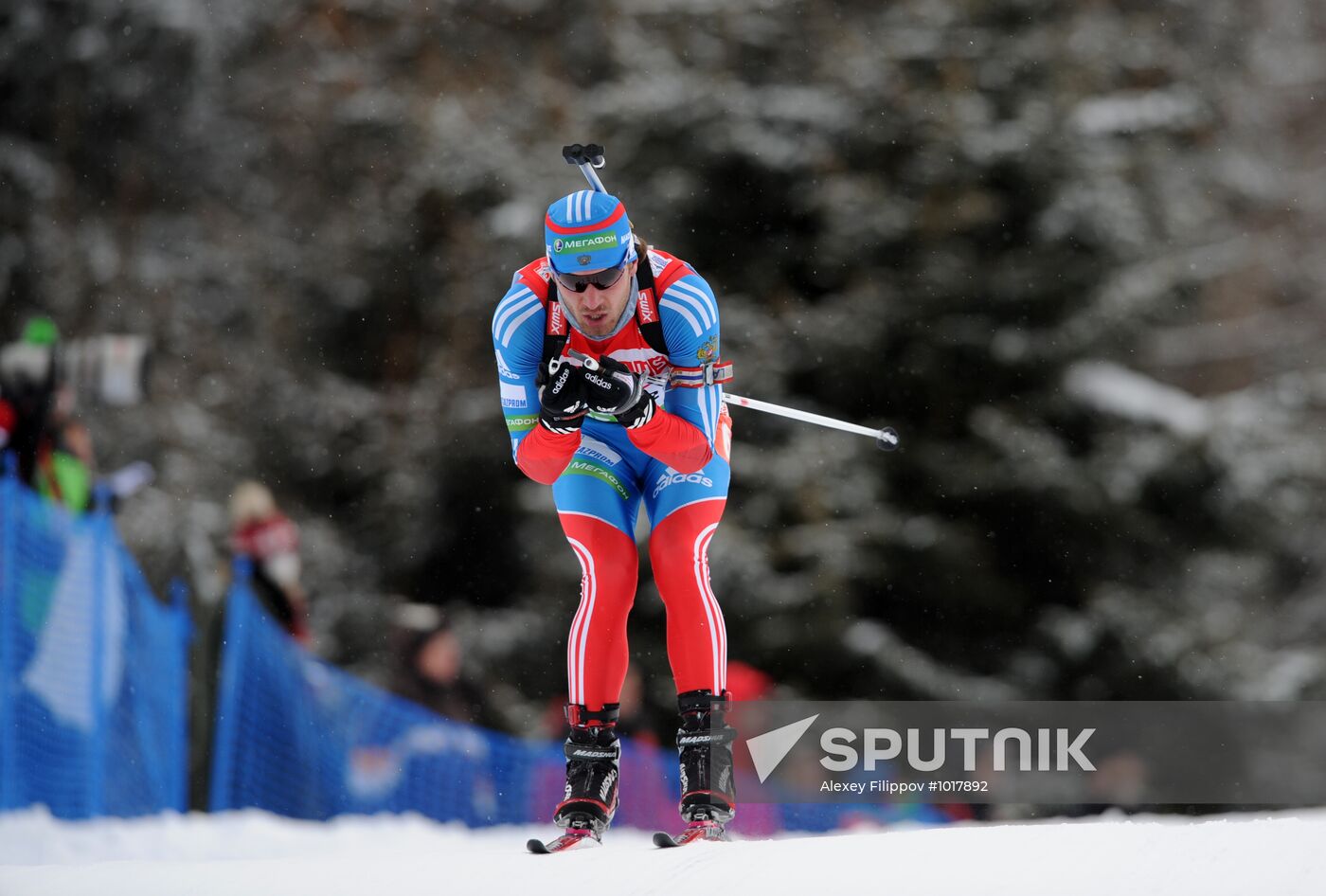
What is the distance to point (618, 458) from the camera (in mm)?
4766

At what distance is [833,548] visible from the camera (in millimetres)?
11680

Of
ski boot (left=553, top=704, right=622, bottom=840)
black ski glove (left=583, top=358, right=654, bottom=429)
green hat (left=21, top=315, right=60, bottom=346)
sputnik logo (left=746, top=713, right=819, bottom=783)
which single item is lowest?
ski boot (left=553, top=704, right=622, bottom=840)

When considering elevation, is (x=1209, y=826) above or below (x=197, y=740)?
below

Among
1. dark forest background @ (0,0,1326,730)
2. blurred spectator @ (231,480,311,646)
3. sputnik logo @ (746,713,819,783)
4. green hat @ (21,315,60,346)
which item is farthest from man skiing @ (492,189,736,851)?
green hat @ (21,315,60,346)

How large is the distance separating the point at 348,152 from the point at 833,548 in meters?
5.61

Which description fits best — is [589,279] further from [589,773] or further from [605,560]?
[589,773]

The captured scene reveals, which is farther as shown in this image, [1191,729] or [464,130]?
[464,130]

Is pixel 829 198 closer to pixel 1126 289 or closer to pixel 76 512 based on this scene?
pixel 1126 289

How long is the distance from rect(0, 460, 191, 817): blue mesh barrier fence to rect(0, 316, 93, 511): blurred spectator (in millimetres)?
322

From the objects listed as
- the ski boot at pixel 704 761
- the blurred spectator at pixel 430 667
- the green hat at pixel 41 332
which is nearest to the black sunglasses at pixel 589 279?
the ski boot at pixel 704 761

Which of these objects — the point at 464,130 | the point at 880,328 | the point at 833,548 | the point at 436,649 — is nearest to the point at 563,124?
the point at 464,130

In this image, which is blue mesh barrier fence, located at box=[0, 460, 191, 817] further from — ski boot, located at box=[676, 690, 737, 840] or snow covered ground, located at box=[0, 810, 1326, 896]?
ski boot, located at box=[676, 690, 737, 840]

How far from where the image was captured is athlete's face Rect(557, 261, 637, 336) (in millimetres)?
4375

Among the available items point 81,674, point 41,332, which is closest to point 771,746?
point 81,674
